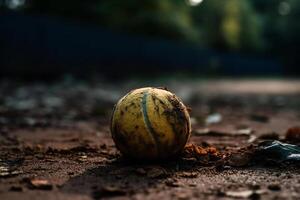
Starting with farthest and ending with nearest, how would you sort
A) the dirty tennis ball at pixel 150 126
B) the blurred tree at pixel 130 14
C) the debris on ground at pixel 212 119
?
the blurred tree at pixel 130 14
the debris on ground at pixel 212 119
the dirty tennis ball at pixel 150 126

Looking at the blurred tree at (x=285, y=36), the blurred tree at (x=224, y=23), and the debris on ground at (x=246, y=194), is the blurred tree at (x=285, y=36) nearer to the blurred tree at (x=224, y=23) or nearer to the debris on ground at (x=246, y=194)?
the blurred tree at (x=224, y=23)

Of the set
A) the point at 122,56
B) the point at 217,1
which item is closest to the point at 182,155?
the point at 122,56

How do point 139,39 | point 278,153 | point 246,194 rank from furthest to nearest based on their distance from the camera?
point 139,39 → point 278,153 → point 246,194

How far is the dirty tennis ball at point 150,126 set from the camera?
3.40 meters

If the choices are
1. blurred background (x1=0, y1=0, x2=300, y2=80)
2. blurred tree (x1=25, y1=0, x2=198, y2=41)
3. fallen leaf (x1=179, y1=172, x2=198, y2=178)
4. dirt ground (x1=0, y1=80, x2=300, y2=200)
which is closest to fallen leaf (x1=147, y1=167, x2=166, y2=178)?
dirt ground (x1=0, y1=80, x2=300, y2=200)

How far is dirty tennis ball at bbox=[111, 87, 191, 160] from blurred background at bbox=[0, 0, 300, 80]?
10.6 meters

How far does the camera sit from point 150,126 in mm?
3389

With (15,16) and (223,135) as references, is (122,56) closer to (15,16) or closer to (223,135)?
(15,16)

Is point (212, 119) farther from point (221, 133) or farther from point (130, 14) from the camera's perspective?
point (130, 14)

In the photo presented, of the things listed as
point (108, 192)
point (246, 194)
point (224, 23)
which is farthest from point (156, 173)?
point (224, 23)

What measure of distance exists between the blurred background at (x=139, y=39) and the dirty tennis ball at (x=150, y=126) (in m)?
10.6

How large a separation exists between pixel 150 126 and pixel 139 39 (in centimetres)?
2172

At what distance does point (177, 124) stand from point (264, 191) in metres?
0.88

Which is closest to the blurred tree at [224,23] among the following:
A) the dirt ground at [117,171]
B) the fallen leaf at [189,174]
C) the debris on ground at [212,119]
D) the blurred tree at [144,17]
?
the blurred tree at [144,17]
